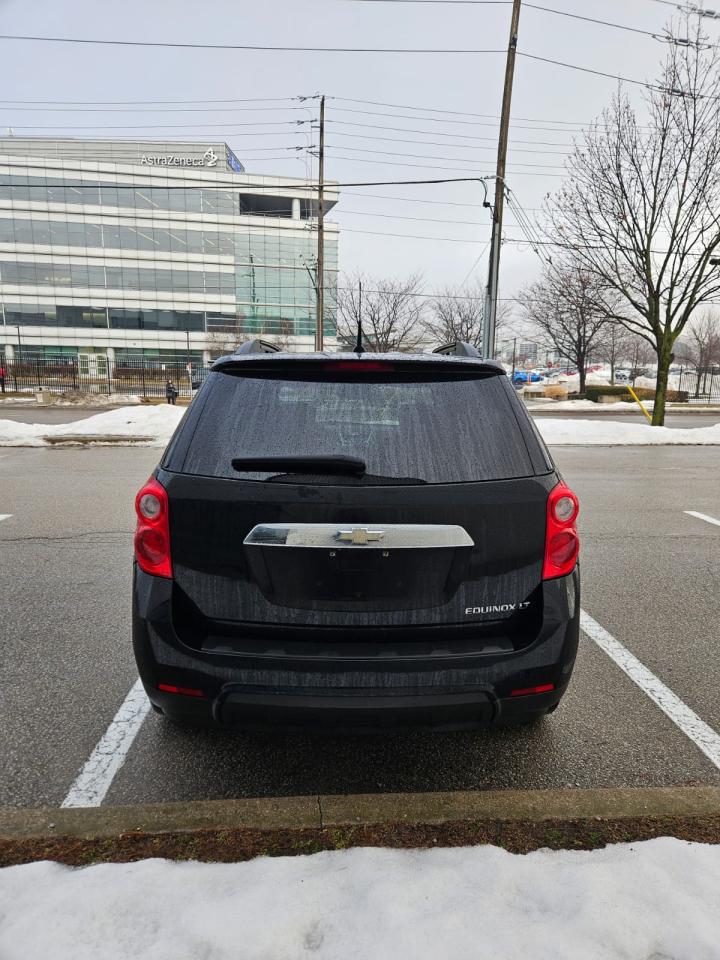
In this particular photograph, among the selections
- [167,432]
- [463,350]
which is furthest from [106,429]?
[463,350]

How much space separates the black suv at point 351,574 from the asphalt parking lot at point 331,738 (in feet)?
1.16

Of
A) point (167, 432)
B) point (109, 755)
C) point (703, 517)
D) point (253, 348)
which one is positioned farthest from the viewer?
point (167, 432)

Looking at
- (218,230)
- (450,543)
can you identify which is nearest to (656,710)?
(450,543)

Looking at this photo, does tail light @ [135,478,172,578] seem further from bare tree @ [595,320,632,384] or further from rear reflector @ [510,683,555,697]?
bare tree @ [595,320,632,384]

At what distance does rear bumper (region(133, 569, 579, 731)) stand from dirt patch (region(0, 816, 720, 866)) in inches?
12.8

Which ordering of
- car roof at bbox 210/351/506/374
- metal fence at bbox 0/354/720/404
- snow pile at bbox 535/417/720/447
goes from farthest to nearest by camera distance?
metal fence at bbox 0/354/720/404 → snow pile at bbox 535/417/720/447 → car roof at bbox 210/351/506/374

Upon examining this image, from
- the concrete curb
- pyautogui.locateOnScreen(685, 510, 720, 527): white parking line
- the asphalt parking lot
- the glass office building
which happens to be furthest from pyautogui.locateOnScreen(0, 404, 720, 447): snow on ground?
the glass office building

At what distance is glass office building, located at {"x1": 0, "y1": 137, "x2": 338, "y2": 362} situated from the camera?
69438mm

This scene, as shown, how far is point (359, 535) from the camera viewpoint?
2.12 metres

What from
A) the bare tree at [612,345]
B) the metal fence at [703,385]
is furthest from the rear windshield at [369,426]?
the metal fence at [703,385]

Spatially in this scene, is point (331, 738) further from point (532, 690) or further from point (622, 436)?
point (622, 436)

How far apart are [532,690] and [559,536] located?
0.57m

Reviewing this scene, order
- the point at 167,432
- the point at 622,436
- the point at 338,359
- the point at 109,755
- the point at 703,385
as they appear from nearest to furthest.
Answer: the point at 338,359 < the point at 109,755 < the point at 622,436 < the point at 167,432 < the point at 703,385

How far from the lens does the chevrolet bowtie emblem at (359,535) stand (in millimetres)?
2117
